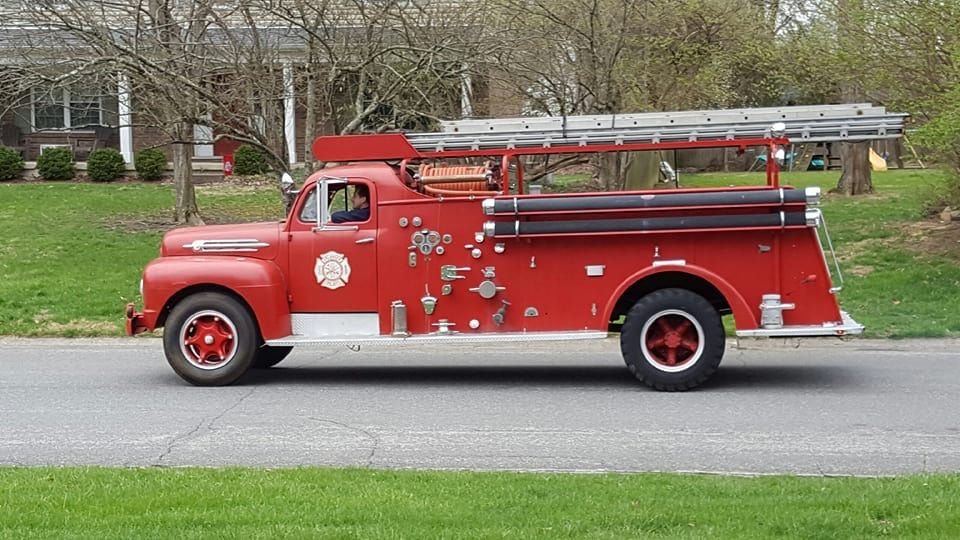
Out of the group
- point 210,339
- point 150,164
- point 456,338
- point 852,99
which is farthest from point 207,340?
point 150,164

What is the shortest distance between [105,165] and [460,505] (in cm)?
2569

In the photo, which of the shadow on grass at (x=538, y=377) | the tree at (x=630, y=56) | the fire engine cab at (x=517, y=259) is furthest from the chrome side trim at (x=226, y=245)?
the tree at (x=630, y=56)

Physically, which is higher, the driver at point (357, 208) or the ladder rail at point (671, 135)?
the ladder rail at point (671, 135)

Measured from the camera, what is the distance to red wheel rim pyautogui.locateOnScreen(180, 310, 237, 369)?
11.1m

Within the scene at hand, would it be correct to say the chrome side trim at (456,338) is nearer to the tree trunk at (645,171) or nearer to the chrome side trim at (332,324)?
the chrome side trim at (332,324)

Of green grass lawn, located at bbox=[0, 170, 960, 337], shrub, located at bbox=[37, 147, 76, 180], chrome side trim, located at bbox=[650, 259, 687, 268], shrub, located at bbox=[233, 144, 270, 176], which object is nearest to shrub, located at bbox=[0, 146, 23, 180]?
shrub, located at bbox=[37, 147, 76, 180]

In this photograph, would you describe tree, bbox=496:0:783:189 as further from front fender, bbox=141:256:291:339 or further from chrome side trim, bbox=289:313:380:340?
front fender, bbox=141:256:291:339

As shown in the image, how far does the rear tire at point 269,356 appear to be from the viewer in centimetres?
1219

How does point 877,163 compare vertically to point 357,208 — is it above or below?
above

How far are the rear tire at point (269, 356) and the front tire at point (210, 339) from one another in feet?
3.28

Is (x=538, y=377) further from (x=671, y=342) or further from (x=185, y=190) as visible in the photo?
(x=185, y=190)

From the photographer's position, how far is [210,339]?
11.1 metres

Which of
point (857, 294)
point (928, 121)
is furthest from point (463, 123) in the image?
point (928, 121)

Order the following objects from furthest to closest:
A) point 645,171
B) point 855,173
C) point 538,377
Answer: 1. point 855,173
2. point 645,171
3. point 538,377
